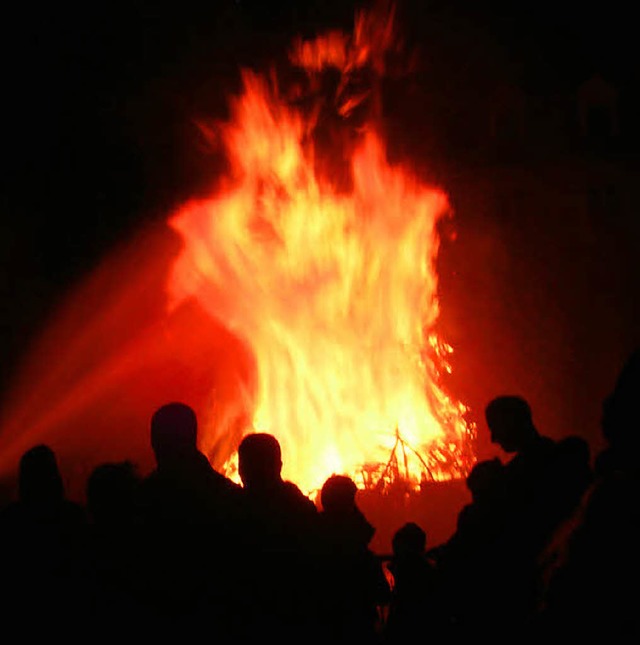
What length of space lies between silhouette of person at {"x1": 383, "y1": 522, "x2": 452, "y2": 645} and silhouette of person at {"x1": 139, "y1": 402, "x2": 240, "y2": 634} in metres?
1.34

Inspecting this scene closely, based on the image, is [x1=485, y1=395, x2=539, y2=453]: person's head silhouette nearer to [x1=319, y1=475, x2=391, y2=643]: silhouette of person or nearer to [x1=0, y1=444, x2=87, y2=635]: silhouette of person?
[x1=319, y1=475, x2=391, y2=643]: silhouette of person

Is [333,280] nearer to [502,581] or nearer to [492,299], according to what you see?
[492,299]

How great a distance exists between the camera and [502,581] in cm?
363

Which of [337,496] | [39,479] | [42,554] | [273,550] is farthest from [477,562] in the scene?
[39,479]

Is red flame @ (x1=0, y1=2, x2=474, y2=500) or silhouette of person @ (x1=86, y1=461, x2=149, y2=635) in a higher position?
red flame @ (x1=0, y1=2, x2=474, y2=500)

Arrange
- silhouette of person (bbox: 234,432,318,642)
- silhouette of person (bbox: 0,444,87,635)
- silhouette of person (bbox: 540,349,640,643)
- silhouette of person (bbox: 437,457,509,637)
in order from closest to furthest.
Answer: silhouette of person (bbox: 540,349,640,643) < silhouette of person (bbox: 0,444,87,635) < silhouette of person (bbox: 234,432,318,642) < silhouette of person (bbox: 437,457,509,637)

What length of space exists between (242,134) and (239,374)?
165 inches

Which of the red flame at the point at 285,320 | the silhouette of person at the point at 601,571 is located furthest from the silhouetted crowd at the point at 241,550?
the red flame at the point at 285,320

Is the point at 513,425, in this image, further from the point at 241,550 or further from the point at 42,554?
the point at 42,554

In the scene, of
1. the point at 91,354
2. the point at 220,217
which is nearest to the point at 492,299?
the point at 220,217

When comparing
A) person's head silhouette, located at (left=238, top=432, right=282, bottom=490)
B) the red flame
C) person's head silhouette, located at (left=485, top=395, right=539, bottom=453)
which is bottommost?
person's head silhouette, located at (left=238, top=432, right=282, bottom=490)

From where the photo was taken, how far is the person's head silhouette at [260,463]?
357cm

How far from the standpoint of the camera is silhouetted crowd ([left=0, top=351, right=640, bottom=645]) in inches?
126

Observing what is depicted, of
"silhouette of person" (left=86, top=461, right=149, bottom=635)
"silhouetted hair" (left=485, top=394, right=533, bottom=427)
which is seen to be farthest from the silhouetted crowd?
"silhouetted hair" (left=485, top=394, right=533, bottom=427)
